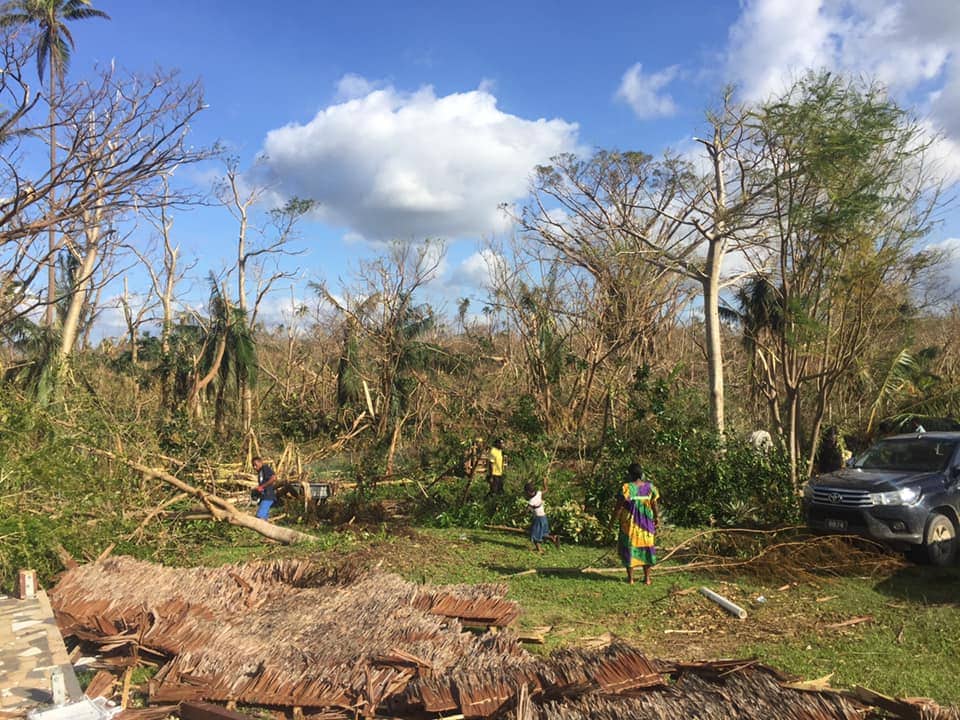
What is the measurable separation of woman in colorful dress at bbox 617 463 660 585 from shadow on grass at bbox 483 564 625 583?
1.52 ft

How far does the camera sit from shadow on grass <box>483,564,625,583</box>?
29.7 ft

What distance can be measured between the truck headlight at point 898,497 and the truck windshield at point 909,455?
865 millimetres

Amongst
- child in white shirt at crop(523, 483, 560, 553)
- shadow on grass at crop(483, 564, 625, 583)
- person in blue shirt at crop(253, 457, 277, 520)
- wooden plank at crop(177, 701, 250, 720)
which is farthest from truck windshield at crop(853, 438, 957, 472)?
person in blue shirt at crop(253, 457, 277, 520)

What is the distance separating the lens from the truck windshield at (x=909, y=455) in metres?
9.73

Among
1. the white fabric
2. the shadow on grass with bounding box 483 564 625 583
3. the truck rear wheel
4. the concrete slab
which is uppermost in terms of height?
the white fabric

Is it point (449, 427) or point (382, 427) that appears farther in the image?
point (382, 427)

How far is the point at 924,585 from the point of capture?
321 inches

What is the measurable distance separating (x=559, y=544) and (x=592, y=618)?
3486 mm

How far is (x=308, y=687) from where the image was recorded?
516cm

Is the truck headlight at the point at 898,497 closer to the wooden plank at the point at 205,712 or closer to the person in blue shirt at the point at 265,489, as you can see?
the wooden plank at the point at 205,712

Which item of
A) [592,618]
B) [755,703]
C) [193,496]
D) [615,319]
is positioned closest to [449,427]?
[193,496]

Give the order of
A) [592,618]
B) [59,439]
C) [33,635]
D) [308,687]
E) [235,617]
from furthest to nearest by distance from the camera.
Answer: [59,439] → [592,618] → [235,617] → [33,635] → [308,687]

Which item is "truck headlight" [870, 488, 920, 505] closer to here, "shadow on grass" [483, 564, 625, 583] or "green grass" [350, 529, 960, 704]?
"green grass" [350, 529, 960, 704]

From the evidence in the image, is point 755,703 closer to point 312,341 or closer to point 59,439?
point 59,439
